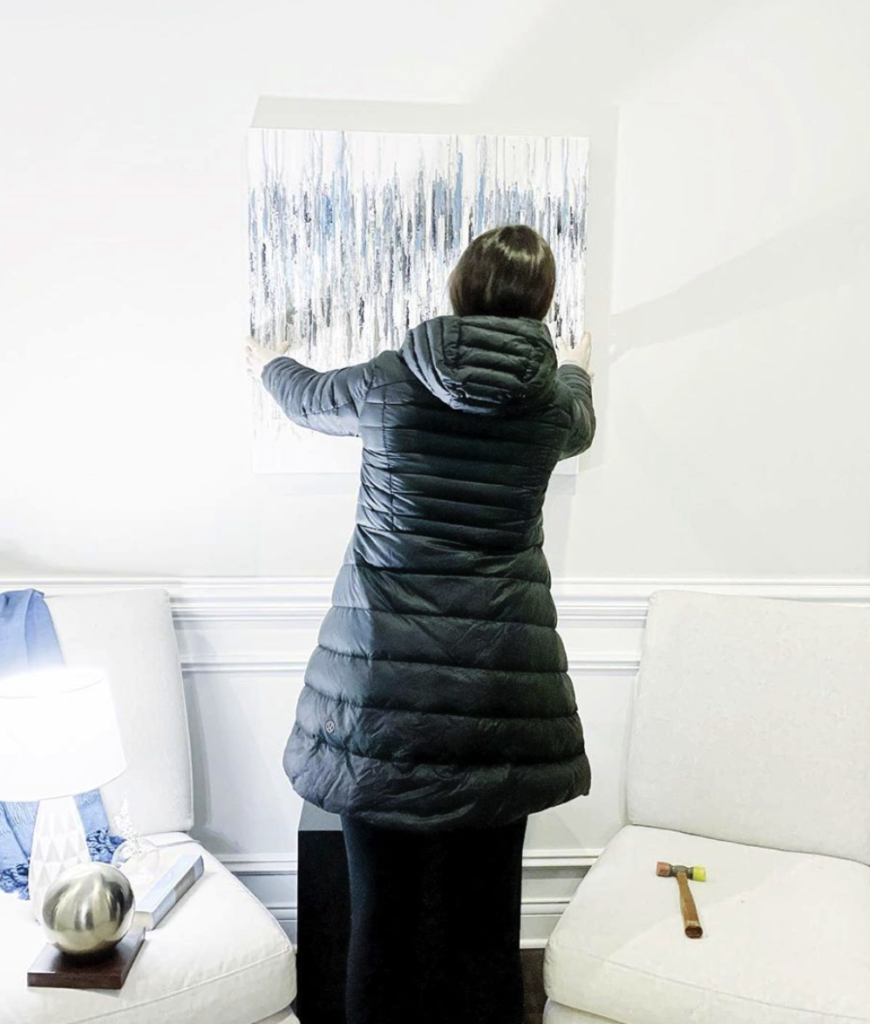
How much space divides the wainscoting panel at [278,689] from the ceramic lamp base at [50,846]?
528 mm

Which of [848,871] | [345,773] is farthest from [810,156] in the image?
[345,773]

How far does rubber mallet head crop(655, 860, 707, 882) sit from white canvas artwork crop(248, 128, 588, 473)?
1.07m

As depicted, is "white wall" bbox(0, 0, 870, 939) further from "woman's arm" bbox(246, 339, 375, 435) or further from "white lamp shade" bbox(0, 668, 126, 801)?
"white lamp shade" bbox(0, 668, 126, 801)

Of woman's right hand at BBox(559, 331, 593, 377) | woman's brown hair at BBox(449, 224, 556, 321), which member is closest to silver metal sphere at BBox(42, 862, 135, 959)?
woman's brown hair at BBox(449, 224, 556, 321)

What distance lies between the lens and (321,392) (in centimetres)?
161

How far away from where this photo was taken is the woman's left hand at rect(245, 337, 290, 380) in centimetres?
202

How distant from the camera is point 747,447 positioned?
219 cm

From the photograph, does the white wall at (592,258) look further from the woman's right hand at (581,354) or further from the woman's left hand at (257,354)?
the woman's right hand at (581,354)

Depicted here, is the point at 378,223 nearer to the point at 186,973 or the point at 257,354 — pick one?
the point at 257,354

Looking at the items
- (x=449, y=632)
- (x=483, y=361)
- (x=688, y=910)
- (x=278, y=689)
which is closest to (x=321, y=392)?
(x=483, y=361)

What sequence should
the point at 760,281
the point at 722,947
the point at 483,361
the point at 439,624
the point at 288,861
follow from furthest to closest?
the point at 288,861 < the point at 760,281 < the point at 722,947 < the point at 439,624 < the point at 483,361

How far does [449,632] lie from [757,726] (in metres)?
0.86

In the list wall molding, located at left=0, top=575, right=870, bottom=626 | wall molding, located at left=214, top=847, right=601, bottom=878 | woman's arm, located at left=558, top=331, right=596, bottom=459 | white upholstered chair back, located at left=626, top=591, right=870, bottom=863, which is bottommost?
wall molding, located at left=214, top=847, right=601, bottom=878

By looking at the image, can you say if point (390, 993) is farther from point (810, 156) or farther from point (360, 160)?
point (810, 156)
